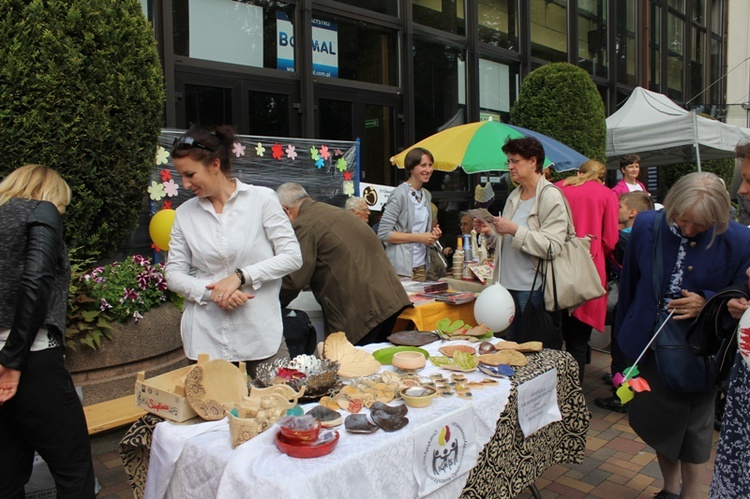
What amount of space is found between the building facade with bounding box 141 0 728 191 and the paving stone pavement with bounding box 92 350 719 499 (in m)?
3.50

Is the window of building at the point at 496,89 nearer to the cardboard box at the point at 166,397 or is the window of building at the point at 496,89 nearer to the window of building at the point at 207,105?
the window of building at the point at 207,105

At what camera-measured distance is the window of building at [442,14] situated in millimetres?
9023

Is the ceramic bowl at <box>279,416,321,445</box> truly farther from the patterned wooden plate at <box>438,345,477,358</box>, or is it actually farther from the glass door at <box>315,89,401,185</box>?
the glass door at <box>315,89,401,185</box>

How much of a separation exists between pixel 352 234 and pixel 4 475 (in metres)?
2.06

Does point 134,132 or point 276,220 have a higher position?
point 134,132

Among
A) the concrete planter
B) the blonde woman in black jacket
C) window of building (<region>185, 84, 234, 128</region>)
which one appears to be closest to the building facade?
window of building (<region>185, 84, 234, 128</region>)

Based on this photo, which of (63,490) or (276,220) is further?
(276,220)

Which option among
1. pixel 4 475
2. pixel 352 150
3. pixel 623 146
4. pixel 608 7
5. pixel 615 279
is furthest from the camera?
pixel 608 7

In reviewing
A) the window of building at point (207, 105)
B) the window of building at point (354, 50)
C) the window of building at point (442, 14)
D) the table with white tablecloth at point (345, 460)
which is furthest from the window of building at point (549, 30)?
the table with white tablecloth at point (345, 460)

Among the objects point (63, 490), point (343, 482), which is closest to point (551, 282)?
point (343, 482)

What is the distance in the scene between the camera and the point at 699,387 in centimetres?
265

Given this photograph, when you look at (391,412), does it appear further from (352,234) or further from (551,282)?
(551,282)

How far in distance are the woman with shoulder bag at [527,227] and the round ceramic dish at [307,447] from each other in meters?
2.06

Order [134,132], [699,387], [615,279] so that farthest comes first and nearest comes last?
[615,279] < [134,132] < [699,387]
